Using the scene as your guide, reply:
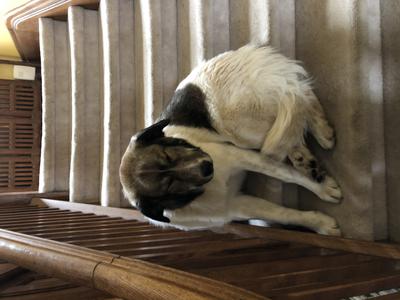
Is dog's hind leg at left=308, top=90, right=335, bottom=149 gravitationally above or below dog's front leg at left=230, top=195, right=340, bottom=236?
above

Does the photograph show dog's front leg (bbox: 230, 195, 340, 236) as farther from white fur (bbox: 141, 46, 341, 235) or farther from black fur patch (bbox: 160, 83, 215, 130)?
black fur patch (bbox: 160, 83, 215, 130)

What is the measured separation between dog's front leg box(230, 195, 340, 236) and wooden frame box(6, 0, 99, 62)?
7.41ft

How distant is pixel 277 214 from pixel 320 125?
17.5 inches

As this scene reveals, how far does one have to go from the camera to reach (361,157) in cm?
172

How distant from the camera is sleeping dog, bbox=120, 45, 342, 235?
173cm

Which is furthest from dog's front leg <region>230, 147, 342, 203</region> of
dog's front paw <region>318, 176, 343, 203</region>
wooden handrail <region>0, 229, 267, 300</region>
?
wooden handrail <region>0, 229, 267, 300</region>

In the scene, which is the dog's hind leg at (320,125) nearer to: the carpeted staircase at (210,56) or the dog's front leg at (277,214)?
the carpeted staircase at (210,56)

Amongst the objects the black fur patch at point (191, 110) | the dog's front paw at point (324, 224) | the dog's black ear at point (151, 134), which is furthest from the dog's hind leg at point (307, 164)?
the dog's black ear at point (151, 134)

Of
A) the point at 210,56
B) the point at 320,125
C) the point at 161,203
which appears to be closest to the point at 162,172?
the point at 161,203

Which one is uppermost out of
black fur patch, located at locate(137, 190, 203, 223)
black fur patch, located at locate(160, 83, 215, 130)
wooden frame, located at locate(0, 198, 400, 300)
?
black fur patch, located at locate(160, 83, 215, 130)

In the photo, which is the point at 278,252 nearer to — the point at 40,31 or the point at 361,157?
the point at 361,157

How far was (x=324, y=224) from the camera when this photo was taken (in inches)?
70.1

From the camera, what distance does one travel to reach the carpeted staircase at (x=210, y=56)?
1.73 meters

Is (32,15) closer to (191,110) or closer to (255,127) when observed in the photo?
(191,110)
